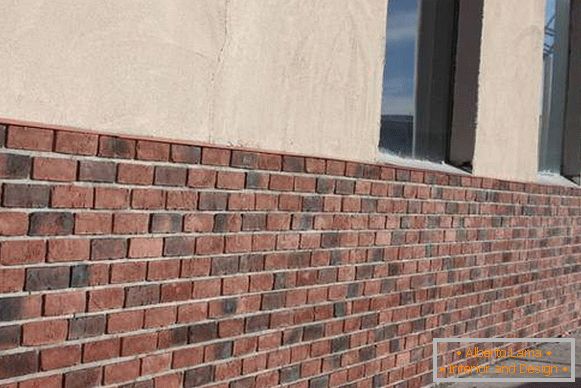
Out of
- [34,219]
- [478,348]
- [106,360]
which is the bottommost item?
[478,348]

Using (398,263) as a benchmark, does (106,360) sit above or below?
below

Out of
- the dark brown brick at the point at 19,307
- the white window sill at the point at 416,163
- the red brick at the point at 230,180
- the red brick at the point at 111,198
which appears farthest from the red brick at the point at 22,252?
the white window sill at the point at 416,163

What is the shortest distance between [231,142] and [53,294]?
1.04m

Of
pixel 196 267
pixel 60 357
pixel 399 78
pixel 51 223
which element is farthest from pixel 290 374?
pixel 399 78

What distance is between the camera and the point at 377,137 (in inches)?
160

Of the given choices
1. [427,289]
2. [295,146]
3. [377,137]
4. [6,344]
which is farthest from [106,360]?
[427,289]

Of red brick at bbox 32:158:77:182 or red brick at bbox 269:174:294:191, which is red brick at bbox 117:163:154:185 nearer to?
red brick at bbox 32:158:77:182

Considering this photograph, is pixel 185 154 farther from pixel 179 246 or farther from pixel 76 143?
pixel 76 143

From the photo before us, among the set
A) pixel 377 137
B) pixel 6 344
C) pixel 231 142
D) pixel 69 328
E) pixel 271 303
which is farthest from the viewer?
pixel 377 137

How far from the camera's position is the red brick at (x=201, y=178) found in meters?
2.85

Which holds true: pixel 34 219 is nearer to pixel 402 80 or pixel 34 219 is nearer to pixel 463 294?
pixel 402 80

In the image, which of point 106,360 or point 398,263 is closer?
point 106,360

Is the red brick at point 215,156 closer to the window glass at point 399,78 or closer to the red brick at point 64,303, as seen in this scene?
the red brick at point 64,303

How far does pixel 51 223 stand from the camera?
235 centimetres
